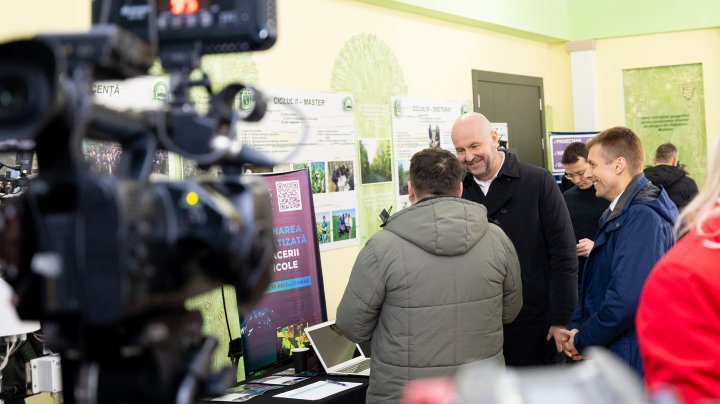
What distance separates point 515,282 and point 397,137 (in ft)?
11.4

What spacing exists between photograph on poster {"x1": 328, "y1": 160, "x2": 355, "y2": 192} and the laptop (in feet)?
6.59

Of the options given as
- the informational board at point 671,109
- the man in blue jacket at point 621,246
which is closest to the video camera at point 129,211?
the man in blue jacket at point 621,246

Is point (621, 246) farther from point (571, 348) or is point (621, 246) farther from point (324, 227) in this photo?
point (324, 227)

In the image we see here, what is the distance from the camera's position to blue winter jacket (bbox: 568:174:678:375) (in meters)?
3.27

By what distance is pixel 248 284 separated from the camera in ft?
4.22

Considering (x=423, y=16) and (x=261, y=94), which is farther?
(x=423, y=16)

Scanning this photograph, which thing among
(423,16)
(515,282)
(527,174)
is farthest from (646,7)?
(515,282)

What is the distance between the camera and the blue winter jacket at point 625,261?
3268 millimetres

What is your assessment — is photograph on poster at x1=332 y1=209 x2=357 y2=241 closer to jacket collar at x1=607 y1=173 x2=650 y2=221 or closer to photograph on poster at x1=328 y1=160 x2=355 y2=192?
photograph on poster at x1=328 y1=160 x2=355 y2=192

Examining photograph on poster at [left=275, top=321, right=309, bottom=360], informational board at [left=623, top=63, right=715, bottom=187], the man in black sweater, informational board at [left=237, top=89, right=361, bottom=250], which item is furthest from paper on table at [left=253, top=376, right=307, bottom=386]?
informational board at [left=623, top=63, right=715, bottom=187]

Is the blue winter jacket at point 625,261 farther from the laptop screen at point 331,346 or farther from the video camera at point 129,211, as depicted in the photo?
the video camera at point 129,211

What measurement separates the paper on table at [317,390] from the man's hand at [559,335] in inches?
38.0

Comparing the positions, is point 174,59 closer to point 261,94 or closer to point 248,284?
point 261,94

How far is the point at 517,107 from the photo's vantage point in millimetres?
8812
